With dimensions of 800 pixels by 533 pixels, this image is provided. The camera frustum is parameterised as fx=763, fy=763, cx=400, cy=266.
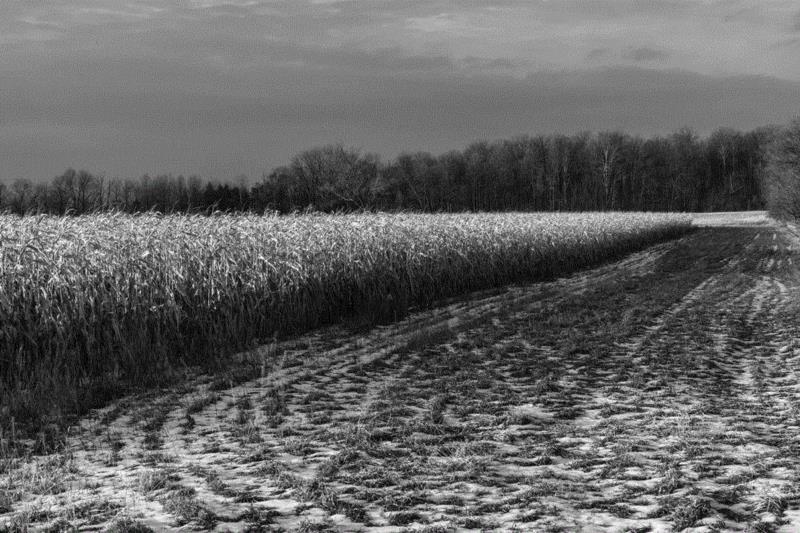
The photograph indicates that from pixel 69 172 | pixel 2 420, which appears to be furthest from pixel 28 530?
pixel 69 172

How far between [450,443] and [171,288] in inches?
269

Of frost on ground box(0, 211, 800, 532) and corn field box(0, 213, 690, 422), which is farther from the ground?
corn field box(0, 213, 690, 422)

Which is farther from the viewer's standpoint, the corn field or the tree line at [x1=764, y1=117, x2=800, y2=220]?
the tree line at [x1=764, y1=117, x2=800, y2=220]

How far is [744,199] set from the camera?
12862 cm

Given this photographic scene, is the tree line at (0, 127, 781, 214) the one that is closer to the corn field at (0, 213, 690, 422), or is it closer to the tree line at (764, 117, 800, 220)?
the tree line at (764, 117, 800, 220)

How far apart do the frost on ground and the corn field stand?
1.05 m

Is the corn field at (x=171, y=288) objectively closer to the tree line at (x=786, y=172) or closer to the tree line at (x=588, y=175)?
the tree line at (x=786, y=172)

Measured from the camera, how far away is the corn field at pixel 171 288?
1002 cm

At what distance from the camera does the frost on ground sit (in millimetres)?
5172

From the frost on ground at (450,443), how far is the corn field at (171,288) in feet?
3.45

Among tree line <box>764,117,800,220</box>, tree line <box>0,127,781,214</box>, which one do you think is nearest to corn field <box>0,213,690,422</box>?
tree line <box>764,117,800,220</box>

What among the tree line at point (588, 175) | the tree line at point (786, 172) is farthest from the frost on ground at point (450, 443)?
the tree line at point (588, 175)

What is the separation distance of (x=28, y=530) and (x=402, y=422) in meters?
3.59

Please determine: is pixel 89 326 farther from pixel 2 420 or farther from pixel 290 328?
pixel 290 328
